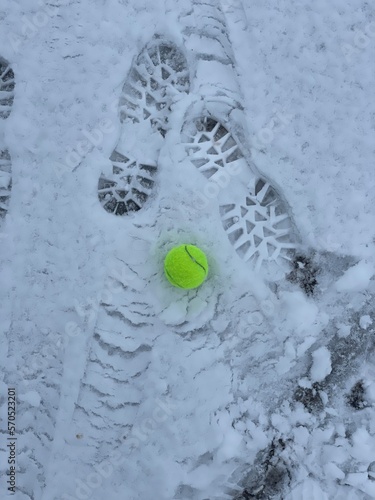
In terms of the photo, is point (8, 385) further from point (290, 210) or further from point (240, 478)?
point (290, 210)

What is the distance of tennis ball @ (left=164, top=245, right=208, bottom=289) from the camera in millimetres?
1263

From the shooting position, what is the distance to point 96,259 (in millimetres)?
1325

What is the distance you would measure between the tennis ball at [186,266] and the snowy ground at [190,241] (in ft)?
0.19

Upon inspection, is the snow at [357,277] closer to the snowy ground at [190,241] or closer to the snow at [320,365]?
the snowy ground at [190,241]

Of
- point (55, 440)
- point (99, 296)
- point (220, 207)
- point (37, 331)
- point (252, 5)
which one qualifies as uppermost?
point (252, 5)

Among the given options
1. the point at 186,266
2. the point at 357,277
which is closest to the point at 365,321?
the point at 357,277

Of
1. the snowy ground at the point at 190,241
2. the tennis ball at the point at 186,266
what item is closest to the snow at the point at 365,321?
the snowy ground at the point at 190,241

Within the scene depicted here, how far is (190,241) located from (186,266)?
0.11m

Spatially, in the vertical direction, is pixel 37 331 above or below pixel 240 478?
above

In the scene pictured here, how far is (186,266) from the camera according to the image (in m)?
1.26

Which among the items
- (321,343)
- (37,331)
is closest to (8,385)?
(37,331)

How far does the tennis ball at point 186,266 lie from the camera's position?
1263 mm

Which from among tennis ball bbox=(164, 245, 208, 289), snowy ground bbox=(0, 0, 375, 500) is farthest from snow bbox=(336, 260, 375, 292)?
tennis ball bbox=(164, 245, 208, 289)

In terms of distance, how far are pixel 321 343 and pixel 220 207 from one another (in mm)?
476
